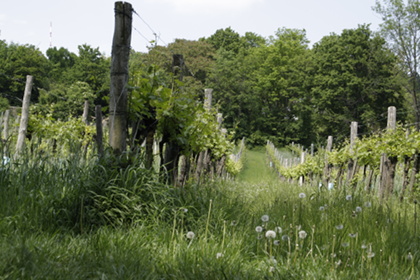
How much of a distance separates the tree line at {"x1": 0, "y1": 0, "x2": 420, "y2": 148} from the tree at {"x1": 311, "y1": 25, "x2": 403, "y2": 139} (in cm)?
9

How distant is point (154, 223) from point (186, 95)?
2292 millimetres

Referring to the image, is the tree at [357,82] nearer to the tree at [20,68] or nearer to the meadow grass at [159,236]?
the tree at [20,68]

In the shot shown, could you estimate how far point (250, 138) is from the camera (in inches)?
2178

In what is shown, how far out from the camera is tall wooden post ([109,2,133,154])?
479 cm

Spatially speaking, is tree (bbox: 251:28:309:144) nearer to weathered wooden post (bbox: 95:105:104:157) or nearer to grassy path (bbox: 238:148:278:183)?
grassy path (bbox: 238:148:278:183)

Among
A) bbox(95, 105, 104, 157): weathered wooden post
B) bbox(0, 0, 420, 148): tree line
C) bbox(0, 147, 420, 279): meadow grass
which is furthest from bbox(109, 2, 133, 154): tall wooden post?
bbox(0, 0, 420, 148): tree line

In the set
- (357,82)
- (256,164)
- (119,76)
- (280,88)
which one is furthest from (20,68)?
(119,76)

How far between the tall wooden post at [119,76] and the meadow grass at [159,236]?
0.42 metres

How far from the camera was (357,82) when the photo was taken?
3822 centimetres

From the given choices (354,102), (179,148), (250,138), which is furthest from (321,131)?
(179,148)

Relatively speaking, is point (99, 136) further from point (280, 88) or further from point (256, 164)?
point (280, 88)

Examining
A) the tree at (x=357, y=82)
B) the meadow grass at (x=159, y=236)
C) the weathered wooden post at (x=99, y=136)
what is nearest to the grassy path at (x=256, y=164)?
the tree at (x=357, y=82)

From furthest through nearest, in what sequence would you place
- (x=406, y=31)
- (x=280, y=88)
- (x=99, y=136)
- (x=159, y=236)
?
(x=280, y=88) < (x=406, y=31) < (x=99, y=136) < (x=159, y=236)

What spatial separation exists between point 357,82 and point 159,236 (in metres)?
37.3
